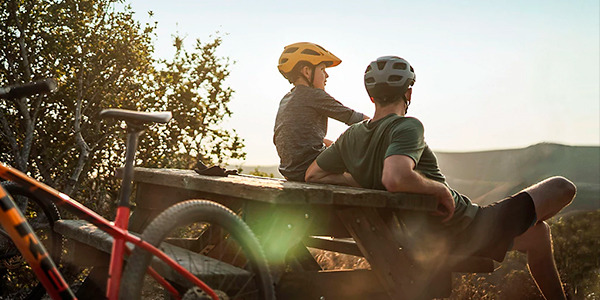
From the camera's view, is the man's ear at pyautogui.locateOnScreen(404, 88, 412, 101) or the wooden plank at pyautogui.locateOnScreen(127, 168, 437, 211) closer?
the wooden plank at pyautogui.locateOnScreen(127, 168, 437, 211)

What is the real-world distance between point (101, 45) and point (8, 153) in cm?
210

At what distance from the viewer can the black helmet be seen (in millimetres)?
3920

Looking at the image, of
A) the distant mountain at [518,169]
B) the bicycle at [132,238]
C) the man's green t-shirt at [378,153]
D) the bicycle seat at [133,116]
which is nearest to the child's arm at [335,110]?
the man's green t-shirt at [378,153]

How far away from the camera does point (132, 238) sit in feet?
8.56

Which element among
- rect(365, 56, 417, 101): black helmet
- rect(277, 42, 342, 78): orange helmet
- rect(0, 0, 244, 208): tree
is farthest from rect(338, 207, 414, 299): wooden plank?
rect(0, 0, 244, 208): tree

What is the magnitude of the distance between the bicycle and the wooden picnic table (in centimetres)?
21

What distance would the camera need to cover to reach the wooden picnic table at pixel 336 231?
315 centimetres

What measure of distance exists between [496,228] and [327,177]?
1262 millimetres

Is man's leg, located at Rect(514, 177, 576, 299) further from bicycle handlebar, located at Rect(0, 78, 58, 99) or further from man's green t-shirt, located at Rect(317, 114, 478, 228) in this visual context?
bicycle handlebar, located at Rect(0, 78, 58, 99)

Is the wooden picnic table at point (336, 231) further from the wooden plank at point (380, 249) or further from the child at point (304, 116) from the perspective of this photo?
the child at point (304, 116)

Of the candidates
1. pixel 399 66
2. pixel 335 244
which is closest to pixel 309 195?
pixel 399 66

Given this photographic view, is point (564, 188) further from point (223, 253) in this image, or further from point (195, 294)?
point (195, 294)

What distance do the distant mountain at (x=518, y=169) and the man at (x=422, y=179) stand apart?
455 inches

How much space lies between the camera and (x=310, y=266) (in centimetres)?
427
